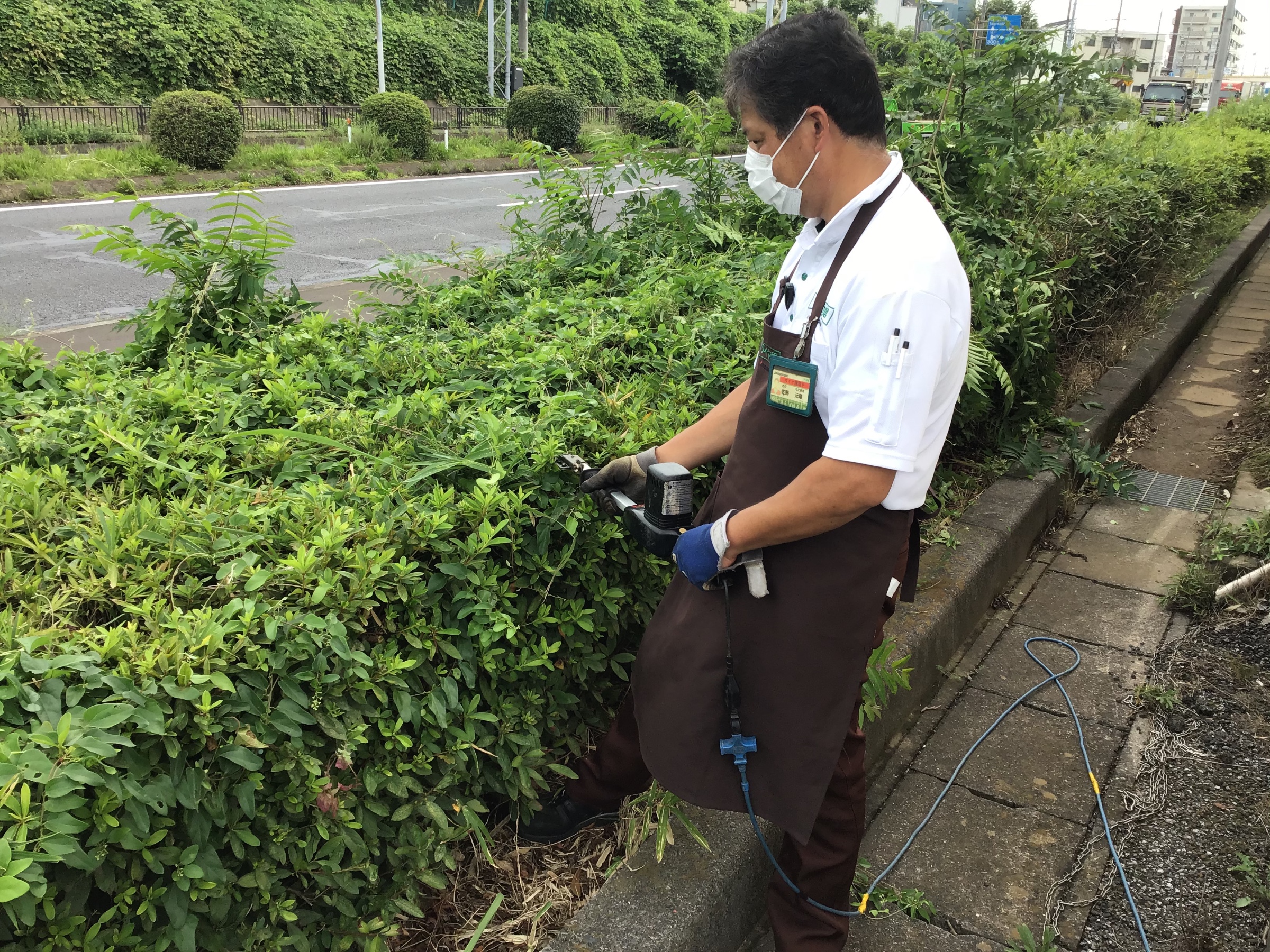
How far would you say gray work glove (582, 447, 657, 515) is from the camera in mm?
2219

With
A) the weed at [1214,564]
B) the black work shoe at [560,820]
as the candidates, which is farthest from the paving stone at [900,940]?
the weed at [1214,564]

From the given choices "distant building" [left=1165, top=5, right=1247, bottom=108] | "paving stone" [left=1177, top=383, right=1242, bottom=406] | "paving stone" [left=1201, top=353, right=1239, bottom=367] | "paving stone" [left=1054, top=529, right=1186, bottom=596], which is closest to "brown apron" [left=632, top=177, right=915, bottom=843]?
"paving stone" [left=1054, top=529, right=1186, bottom=596]

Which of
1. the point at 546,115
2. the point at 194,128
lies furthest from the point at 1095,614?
the point at 546,115

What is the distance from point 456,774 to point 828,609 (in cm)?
84

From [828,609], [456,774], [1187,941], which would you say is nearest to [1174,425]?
[1187,941]

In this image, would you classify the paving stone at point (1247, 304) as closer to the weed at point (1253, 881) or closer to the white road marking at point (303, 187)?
the weed at point (1253, 881)

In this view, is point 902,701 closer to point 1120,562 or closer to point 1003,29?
point 1120,562

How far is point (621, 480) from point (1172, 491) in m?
4.15

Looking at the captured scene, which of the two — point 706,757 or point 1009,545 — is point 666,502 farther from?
point 1009,545

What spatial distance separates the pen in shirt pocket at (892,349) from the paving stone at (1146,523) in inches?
139

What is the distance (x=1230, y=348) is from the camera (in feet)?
26.6

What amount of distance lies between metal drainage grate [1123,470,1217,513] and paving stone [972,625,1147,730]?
1.65m

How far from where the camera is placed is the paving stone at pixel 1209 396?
6691 millimetres

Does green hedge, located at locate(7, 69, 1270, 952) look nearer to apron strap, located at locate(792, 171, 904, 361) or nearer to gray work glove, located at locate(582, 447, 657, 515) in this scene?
gray work glove, located at locate(582, 447, 657, 515)
